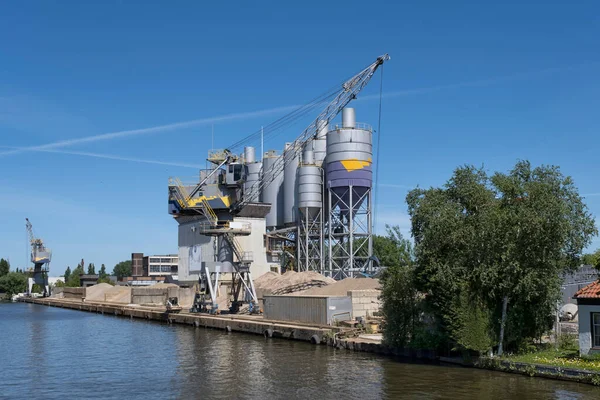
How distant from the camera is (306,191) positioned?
99.9m

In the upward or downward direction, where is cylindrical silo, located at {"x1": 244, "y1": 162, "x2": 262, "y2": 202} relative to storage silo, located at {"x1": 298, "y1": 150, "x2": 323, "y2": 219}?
upward

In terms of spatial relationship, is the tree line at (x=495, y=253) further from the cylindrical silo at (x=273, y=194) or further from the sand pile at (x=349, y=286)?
the cylindrical silo at (x=273, y=194)

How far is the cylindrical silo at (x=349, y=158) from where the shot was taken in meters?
94.7

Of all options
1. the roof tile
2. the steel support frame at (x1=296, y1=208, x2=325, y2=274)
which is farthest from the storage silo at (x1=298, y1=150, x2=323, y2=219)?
the roof tile

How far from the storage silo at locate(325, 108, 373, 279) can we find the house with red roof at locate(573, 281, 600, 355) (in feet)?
187

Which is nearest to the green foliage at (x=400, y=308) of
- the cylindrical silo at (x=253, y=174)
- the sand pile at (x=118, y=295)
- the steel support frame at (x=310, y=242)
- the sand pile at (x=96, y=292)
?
the steel support frame at (x=310, y=242)

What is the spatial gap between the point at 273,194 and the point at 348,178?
19.8 metres

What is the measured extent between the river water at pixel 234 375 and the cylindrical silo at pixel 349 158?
3837 cm

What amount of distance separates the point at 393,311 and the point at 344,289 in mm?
21305

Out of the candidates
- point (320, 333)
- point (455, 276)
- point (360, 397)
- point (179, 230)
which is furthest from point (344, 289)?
point (179, 230)

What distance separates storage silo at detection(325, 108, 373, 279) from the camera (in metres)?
94.8

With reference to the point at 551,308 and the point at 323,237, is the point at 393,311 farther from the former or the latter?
the point at 323,237

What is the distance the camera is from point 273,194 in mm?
111125

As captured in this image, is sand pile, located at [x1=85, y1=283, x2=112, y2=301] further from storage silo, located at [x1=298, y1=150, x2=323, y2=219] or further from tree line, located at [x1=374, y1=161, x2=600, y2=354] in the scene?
tree line, located at [x1=374, y1=161, x2=600, y2=354]
